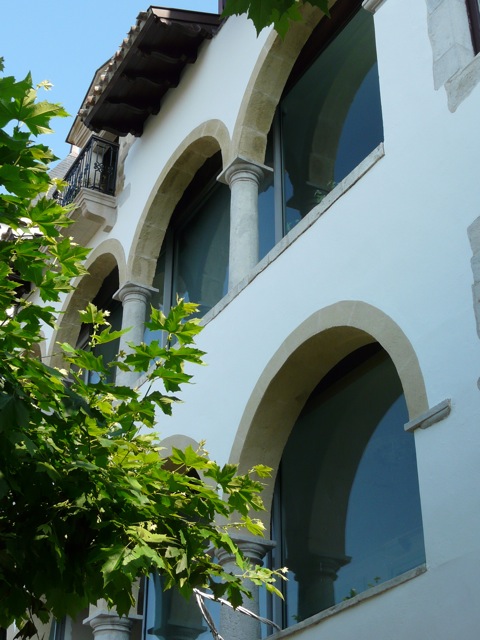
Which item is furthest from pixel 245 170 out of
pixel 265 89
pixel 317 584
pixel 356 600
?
pixel 356 600

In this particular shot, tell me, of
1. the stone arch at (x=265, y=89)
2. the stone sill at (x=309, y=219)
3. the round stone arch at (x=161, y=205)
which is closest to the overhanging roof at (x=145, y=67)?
the round stone arch at (x=161, y=205)

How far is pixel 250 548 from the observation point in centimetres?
870

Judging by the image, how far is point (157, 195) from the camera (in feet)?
42.5

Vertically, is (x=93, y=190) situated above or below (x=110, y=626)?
above

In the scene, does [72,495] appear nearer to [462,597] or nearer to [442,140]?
[462,597]

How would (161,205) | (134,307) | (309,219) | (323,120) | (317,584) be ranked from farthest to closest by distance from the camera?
1. (161,205)
2. (134,307)
3. (323,120)
4. (309,219)
5. (317,584)

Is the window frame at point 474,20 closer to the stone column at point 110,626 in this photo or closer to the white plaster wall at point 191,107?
the white plaster wall at point 191,107

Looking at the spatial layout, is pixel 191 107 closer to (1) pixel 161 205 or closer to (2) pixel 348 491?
(1) pixel 161 205

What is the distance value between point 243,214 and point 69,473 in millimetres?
5702

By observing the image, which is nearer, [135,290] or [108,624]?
[108,624]

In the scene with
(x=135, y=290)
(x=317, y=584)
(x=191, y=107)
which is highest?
(x=191, y=107)

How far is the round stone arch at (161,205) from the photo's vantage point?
41.3 ft

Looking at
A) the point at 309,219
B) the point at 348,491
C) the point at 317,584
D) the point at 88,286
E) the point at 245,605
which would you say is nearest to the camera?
the point at 245,605

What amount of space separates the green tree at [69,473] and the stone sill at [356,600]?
116cm
